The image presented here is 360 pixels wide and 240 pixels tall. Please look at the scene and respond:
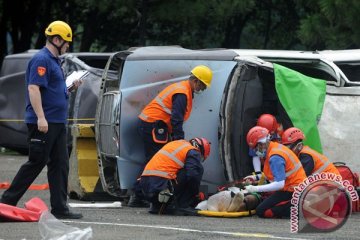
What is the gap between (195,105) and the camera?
1377cm

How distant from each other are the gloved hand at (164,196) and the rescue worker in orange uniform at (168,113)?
0.83m

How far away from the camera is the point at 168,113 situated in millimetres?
13273

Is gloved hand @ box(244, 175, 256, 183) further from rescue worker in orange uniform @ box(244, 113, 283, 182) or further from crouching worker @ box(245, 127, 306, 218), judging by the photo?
crouching worker @ box(245, 127, 306, 218)

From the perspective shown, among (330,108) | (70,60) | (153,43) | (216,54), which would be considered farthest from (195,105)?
(153,43)

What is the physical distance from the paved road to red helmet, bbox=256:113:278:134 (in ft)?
4.81

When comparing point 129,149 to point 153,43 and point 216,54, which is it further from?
point 153,43

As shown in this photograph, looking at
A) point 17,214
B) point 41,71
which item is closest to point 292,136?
point 41,71

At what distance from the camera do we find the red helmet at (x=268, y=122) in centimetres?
1356

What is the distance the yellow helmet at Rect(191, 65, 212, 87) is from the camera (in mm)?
13078

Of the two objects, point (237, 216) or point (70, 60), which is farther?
point (70, 60)

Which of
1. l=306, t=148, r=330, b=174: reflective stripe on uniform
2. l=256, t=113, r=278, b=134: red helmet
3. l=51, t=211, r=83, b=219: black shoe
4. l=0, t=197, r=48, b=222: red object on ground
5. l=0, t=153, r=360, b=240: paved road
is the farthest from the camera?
l=256, t=113, r=278, b=134: red helmet

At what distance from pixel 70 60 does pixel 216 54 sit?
4.99 m

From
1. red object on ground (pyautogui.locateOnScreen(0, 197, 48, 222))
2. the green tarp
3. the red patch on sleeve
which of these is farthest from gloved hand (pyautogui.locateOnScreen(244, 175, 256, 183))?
the red patch on sleeve

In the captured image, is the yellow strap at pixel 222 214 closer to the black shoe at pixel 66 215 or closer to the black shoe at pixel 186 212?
the black shoe at pixel 186 212
